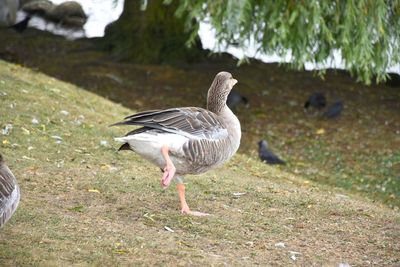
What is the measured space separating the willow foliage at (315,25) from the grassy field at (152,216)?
253 cm

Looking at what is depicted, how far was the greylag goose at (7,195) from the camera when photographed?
5691 millimetres

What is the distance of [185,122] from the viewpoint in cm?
742

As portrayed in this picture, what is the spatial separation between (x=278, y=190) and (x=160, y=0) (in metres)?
11.9

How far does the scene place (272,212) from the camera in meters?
8.51

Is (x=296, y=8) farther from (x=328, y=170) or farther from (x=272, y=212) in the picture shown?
(x=272, y=212)

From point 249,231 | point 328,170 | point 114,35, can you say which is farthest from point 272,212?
point 114,35

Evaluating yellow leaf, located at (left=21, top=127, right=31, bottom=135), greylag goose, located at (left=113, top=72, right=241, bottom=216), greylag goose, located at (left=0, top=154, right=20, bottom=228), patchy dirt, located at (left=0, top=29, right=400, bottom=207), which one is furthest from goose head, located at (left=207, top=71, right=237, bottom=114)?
patchy dirt, located at (left=0, top=29, right=400, bottom=207)

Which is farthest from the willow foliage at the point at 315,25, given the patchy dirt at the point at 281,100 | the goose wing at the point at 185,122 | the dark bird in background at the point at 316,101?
the goose wing at the point at 185,122

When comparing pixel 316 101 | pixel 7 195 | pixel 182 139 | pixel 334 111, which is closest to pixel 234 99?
pixel 316 101

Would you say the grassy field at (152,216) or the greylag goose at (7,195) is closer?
the greylag goose at (7,195)

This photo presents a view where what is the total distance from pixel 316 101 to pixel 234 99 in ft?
6.67

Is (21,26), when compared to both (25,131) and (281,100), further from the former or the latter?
(25,131)

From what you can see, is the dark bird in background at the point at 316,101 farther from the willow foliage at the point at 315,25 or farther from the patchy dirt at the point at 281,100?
the willow foliage at the point at 315,25

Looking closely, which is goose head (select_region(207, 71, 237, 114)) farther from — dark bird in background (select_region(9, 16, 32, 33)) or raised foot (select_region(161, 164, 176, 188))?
dark bird in background (select_region(9, 16, 32, 33))
